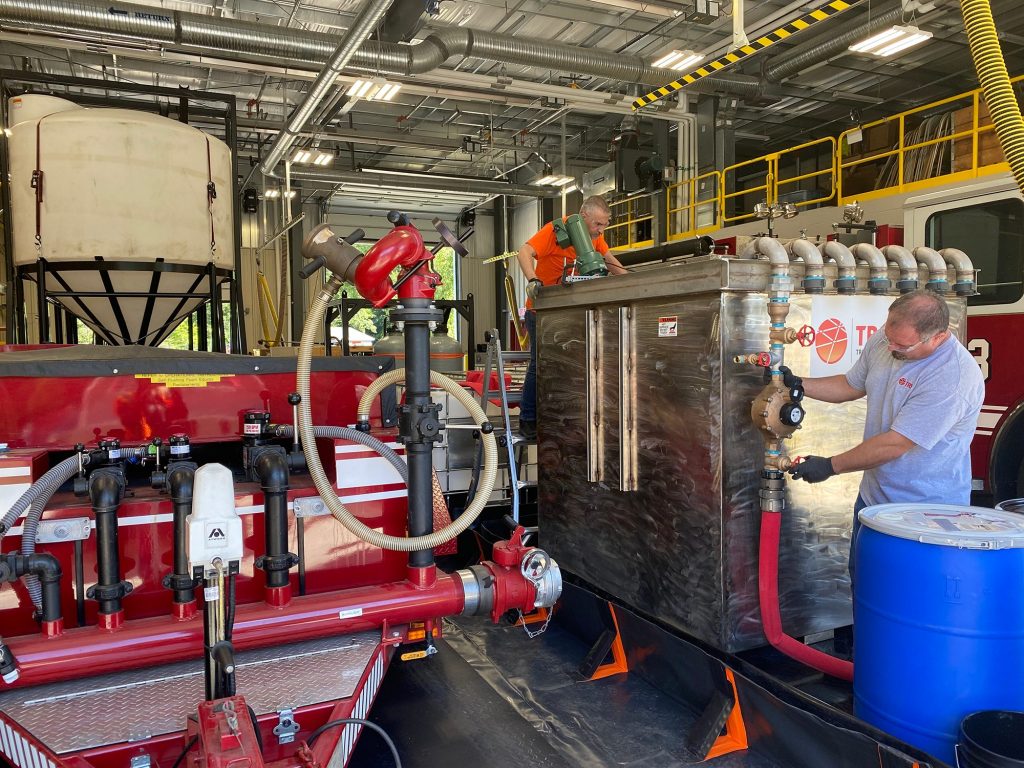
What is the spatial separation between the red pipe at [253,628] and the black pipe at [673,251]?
9.59ft

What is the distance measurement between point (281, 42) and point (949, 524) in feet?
27.9

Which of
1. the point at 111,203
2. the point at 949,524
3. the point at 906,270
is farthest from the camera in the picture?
the point at 111,203

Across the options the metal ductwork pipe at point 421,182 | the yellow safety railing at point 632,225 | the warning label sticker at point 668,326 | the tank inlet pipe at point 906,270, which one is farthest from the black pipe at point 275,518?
the metal ductwork pipe at point 421,182

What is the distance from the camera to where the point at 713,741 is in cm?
282

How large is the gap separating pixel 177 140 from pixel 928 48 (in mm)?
12134

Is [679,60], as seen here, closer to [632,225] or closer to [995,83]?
[632,225]

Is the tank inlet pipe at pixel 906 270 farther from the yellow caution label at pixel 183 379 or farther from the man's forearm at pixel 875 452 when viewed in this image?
the yellow caution label at pixel 183 379

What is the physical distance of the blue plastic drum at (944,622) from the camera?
7.20 feet

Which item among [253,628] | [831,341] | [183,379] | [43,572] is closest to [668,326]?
[831,341]

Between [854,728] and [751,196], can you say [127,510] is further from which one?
[751,196]

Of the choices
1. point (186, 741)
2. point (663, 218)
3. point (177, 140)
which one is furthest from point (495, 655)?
point (663, 218)

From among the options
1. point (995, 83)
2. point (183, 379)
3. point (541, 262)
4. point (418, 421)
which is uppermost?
point (995, 83)

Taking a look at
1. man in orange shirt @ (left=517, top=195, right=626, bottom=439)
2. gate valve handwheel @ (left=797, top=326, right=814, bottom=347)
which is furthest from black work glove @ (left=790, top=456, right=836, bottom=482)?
man in orange shirt @ (left=517, top=195, right=626, bottom=439)

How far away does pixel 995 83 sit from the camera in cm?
219
